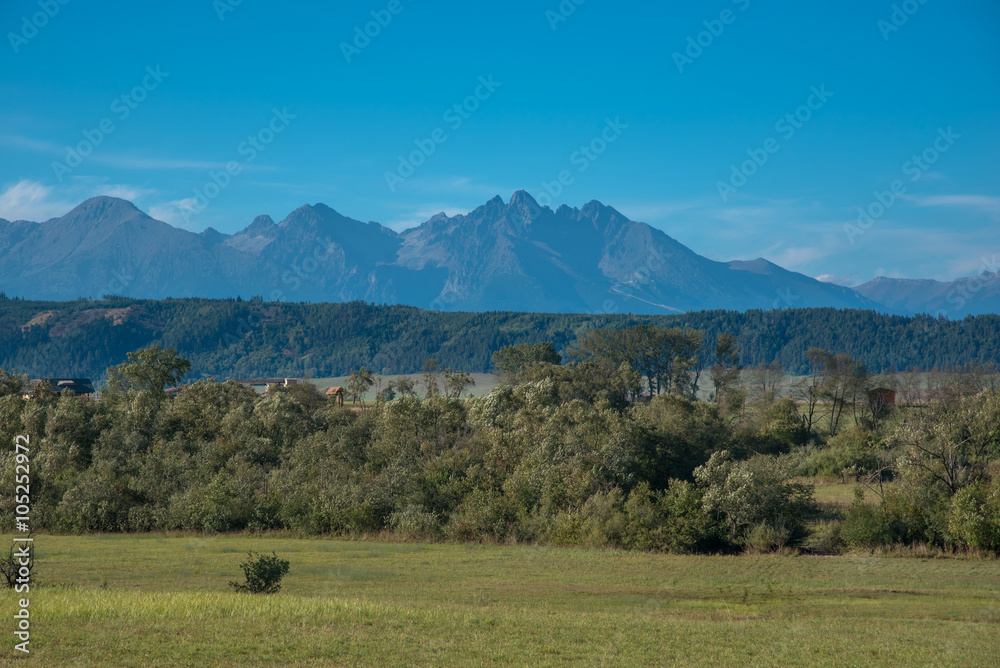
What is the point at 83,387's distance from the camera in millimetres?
148000

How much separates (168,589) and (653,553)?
27.8 metres

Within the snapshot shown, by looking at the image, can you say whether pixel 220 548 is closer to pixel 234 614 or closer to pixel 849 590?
pixel 234 614

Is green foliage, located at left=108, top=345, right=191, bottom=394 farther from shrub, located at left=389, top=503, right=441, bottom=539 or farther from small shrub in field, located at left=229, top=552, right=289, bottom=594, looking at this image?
small shrub in field, located at left=229, top=552, right=289, bottom=594

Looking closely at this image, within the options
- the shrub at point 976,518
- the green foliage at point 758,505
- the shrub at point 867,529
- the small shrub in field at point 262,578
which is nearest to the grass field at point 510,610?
the small shrub in field at point 262,578

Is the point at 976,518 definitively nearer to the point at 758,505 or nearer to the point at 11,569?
the point at 758,505

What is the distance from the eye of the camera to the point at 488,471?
58125 millimetres

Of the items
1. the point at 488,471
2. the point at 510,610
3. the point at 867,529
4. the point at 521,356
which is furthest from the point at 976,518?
the point at 521,356

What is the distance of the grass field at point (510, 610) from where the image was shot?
2205 centimetres

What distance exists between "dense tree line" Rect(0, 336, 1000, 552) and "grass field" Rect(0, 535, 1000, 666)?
198 inches

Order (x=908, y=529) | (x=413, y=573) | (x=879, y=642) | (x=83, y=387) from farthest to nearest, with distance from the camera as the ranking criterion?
1. (x=83, y=387)
2. (x=908, y=529)
3. (x=413, y=573)
4. (x=879, y=642)

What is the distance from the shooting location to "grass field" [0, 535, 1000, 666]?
868 inches

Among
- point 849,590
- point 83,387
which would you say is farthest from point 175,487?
point 83,387

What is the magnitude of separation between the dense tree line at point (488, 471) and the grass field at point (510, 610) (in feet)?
16.5

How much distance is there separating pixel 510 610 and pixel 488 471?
2934cm
